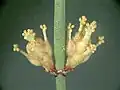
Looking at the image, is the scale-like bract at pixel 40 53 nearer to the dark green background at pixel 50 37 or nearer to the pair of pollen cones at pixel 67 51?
the pair of pollen cones at pixel 67 51

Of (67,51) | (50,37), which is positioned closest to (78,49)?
(67,51)

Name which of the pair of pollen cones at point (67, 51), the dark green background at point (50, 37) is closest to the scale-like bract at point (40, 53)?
the pair of pollen cones at point (67, 51)

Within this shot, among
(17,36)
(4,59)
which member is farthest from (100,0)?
(4,59)

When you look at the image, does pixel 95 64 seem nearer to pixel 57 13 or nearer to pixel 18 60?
pixel 18 60

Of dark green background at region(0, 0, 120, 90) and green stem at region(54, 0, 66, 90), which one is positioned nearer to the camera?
green stem at region(54, 0, 66, 90)

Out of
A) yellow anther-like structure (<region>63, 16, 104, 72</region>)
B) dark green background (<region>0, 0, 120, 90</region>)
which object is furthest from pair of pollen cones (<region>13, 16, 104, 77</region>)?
dark green background (<region>0, 0, 120, 90</region>)

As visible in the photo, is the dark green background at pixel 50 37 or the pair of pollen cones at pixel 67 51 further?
the dark green background at pixel 50 37

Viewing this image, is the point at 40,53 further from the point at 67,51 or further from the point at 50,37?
the point at 50,37

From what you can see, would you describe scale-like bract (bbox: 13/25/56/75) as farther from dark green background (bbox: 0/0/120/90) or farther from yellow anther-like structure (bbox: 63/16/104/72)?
dark green background (bbox: 0/0/120/90)
